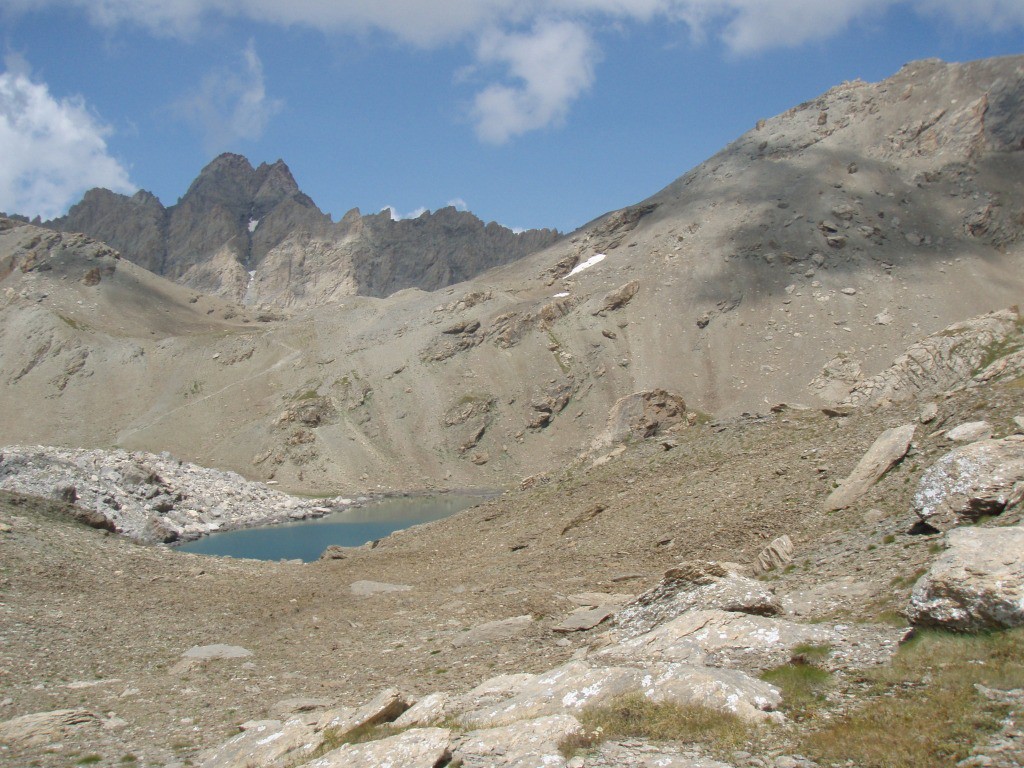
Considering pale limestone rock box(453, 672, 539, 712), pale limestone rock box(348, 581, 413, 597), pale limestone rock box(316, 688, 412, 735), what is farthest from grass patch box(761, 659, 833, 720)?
pale limestone rock box(348, 581, 413, 597)

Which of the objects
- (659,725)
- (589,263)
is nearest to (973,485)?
(659,725)

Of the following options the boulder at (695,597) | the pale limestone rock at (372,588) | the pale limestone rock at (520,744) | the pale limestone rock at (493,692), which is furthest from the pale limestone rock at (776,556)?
the pale limestone rock at (372,588)

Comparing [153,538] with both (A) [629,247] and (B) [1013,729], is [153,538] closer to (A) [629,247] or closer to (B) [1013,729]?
(B) [1013,729]

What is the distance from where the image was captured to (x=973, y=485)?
15.2 m

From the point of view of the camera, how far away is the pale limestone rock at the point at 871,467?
70.1 ft

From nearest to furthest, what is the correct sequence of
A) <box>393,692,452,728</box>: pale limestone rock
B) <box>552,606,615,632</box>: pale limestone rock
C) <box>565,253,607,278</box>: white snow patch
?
<box>393,692,452,728</box>: pale limestone rock < <box>552,606,615,632</box>: pale limestone rock < <box>565,253,607,278</box>: white snow patch

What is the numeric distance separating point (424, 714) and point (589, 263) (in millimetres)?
119419

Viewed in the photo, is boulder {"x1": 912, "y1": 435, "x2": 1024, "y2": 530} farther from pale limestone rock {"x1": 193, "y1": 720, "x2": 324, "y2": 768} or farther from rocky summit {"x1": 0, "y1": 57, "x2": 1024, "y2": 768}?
pale limestone rock {"x1": 193, "y1": 720, "x2": 324, "y2": 768}

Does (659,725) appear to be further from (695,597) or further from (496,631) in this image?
(496,631)

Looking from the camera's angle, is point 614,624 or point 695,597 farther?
point 614,624

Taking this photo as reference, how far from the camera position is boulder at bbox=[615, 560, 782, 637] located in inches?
537

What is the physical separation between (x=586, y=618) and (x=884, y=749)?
10.4 meters

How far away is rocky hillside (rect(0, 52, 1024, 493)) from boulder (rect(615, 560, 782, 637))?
240 ft

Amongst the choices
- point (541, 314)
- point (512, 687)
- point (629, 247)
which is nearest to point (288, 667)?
point (512, 687)
